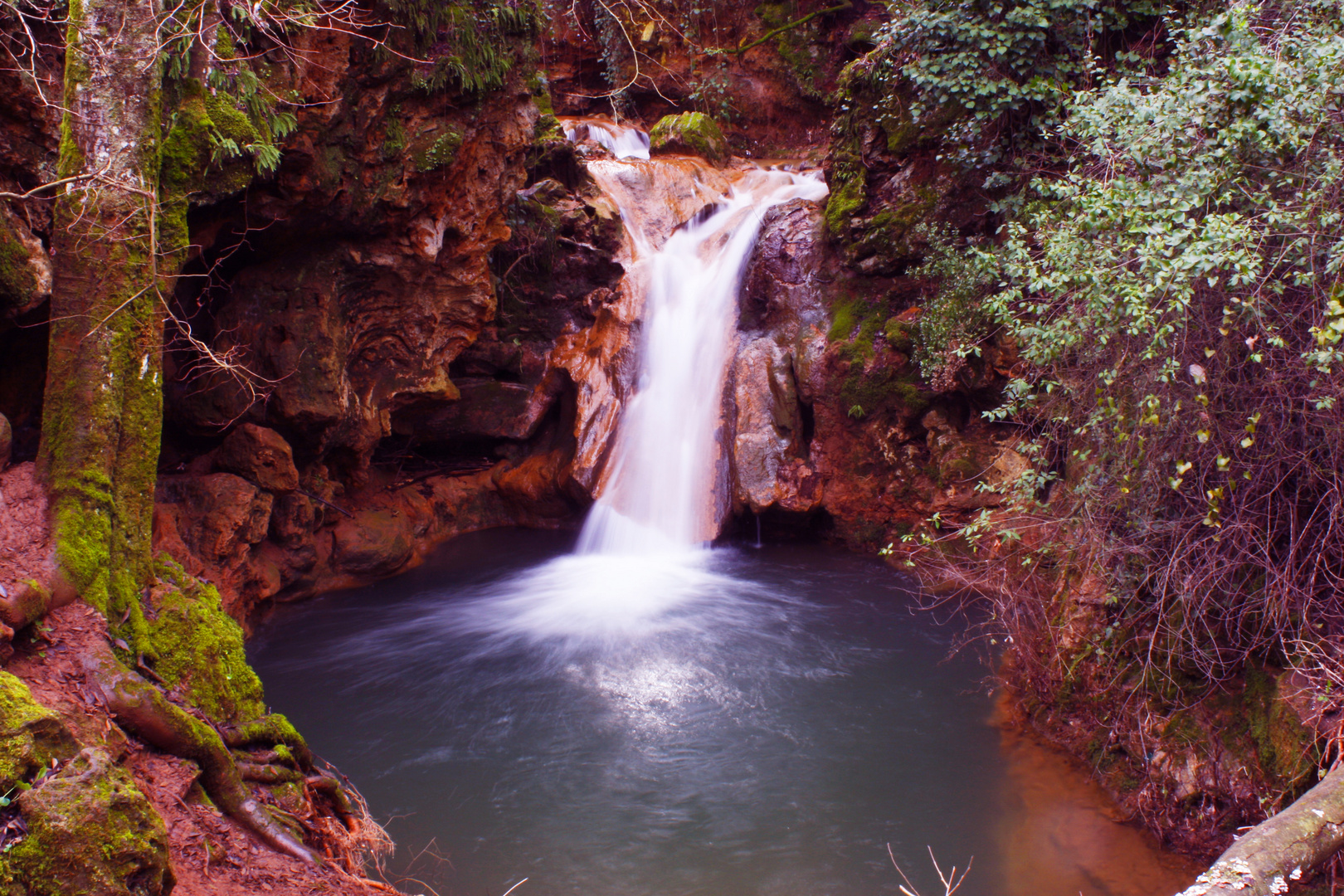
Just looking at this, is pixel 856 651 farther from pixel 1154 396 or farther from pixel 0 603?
pixel 0 603

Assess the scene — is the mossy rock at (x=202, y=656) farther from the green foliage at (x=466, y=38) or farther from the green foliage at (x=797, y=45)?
the green foliage at (x=797, y=45)

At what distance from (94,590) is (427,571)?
6.23 meters

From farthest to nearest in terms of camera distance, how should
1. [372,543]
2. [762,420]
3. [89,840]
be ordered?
[762,420]
[372,543]
[89,840]

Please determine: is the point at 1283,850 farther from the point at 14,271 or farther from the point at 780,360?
the point at 780,360

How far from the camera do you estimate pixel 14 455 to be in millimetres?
5543

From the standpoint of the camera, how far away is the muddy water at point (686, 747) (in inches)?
178

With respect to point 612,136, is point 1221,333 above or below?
below

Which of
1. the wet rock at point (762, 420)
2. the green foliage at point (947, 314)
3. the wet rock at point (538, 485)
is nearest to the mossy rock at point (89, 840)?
the wet rock at point (762, 420)

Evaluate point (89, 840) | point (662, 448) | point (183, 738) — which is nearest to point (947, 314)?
point (662, 448)

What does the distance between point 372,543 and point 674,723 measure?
5.13 metres

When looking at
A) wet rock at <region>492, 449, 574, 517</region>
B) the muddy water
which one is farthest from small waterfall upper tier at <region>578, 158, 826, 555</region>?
the muddy water

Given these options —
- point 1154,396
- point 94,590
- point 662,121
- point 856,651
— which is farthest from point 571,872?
point 662,121

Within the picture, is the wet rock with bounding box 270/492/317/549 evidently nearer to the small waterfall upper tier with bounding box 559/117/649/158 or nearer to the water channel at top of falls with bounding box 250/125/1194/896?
the water channel at top of falls with bounding box 250/125/1194/896

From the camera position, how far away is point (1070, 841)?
467 cm
